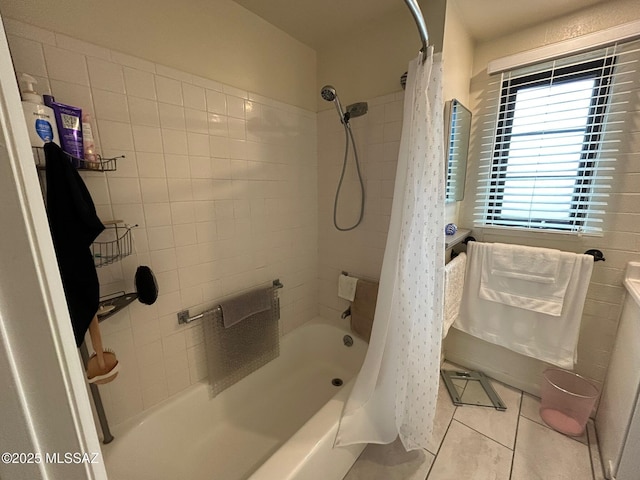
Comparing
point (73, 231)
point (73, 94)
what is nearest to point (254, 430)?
point (73, 231)

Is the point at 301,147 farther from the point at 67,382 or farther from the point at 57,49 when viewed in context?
the point at 67,382

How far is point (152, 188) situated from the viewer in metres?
1.20

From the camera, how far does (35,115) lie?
80 centimetres

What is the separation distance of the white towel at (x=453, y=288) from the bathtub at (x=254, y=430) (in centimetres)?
63

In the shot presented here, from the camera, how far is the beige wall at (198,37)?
0.96 meters

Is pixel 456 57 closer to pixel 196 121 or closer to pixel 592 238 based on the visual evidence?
pixel 592 238

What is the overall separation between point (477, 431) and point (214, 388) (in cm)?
159

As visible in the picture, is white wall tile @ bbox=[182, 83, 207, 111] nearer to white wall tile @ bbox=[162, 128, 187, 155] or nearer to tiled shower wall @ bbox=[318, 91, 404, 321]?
white wall tile @ bbox=[162, 128, 187, 155]

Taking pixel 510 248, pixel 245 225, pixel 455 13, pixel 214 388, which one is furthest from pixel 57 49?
pixel 510 248

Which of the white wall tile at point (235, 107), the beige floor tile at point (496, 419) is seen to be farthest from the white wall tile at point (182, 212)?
the beige floor tile at point (496, 419)

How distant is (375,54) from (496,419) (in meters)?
2.41

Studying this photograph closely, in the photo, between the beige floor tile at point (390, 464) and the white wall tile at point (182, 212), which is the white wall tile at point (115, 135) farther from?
the beige floor tile at point (390, 464)

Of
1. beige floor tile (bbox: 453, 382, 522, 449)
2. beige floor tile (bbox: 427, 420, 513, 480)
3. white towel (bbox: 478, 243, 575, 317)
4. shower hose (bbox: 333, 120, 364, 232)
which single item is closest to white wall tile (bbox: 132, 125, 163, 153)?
shower hose (bbox: 333, 120, 364, 232)

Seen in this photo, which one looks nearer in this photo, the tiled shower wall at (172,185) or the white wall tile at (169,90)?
the tiled shower wall at (172,185)
